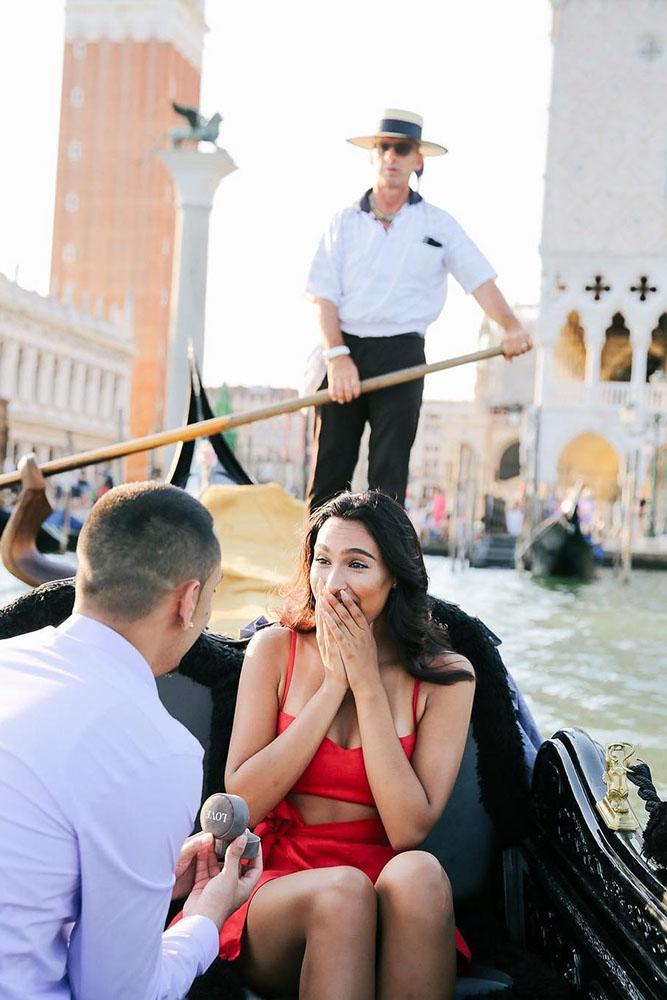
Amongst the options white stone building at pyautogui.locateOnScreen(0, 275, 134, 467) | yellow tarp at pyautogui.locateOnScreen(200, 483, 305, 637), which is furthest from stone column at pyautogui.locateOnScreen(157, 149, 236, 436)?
white stone building at pyautogui.locateOnScreen(0, 275, 134, 467)

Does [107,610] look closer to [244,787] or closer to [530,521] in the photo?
[244,787]

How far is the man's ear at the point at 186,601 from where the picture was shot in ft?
2.17

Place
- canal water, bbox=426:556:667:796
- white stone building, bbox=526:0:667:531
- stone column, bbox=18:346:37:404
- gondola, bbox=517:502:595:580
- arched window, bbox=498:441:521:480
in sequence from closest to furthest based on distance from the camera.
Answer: canal water, bbox=426:556:667:796 → gondola, bbox=517:502:595:580 → white stone building, bbox=526:0:667:531 → stone column, bbox=18:346:37:404 → arched window, bbox=498:441:521:480

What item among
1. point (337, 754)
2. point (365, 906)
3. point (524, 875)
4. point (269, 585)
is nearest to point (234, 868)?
point (365, 906)

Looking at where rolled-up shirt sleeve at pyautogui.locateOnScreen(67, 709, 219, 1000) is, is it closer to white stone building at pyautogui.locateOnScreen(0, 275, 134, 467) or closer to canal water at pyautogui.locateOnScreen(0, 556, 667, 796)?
canal water at pyautogui.locateOnScreen(0, 556, 667, 796)

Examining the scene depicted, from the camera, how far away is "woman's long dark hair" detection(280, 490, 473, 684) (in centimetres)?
104

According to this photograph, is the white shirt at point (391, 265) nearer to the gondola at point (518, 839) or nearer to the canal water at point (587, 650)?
the gondola at point (518, 839)

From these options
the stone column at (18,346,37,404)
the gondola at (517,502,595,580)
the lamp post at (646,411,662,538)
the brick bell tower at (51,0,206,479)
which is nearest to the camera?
the gondola at (517,502,595,580)

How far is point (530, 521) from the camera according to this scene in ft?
37.4

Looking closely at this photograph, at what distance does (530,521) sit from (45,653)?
11.0 meters

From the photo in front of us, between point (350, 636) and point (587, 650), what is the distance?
12.5ft

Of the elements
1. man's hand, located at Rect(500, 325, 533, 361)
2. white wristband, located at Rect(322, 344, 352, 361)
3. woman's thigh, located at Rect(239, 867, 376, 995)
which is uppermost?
man's hand, located at Rect(500, 325, 533, 361)

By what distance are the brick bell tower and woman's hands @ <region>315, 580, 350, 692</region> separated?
24340 millimetres

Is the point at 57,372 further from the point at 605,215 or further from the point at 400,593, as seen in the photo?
the point at 400,593
